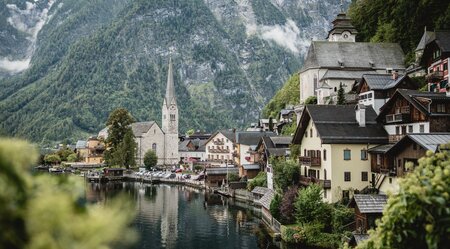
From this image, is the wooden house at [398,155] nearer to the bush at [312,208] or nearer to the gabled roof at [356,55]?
the bush at [312,208]

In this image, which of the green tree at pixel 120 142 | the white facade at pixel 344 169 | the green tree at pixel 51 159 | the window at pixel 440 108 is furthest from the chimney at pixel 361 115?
the green tree at pixel 51 159

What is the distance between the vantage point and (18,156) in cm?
494

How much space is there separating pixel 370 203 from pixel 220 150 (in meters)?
81.0

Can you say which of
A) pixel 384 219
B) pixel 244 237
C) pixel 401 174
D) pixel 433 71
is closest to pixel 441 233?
pixel 384 219

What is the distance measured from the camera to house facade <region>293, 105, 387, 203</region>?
145 ft

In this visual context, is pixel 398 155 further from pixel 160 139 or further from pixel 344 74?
pixel 160 139

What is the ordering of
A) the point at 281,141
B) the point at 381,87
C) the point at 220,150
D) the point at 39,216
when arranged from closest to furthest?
1. the point at 39,216
2. the point at 381,87
3. the point at 281,141
4. the point at 220,150

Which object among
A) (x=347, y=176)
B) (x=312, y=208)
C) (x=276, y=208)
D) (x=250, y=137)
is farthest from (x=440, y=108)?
(x=250, y=137)

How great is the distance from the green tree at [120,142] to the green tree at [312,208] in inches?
3189

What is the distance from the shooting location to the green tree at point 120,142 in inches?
4577

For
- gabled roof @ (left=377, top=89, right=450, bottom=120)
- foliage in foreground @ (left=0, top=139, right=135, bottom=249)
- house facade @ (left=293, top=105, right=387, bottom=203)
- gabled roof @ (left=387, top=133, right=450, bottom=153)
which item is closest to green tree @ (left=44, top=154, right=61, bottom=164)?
house facade @ (left=293, top=105, right=387, bottom=203)

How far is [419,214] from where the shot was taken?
1049 cm

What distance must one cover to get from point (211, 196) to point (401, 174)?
4657 cm

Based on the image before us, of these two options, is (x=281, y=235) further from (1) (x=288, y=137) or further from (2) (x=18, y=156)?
(2) (x=18, y=156)
